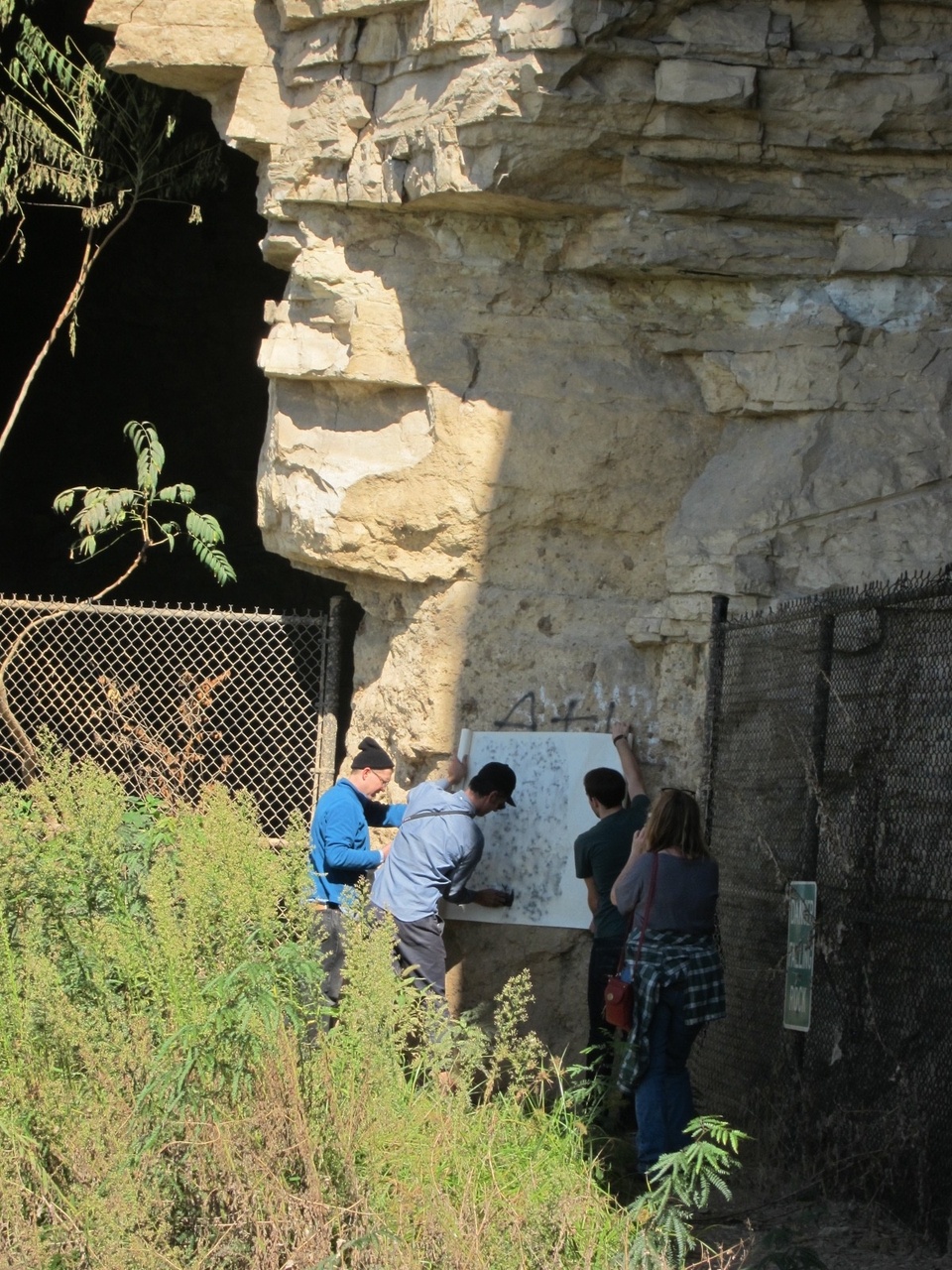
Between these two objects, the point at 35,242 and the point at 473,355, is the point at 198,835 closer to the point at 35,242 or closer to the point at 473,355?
the point at 473,355

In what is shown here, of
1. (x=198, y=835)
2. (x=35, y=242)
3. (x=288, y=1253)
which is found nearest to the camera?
(x=288, y=1253)

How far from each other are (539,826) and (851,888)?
209cm

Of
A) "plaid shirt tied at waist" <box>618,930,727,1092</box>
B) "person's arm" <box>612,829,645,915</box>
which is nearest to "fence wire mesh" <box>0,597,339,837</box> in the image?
"person's arm" <box>612,829,645,915</box>

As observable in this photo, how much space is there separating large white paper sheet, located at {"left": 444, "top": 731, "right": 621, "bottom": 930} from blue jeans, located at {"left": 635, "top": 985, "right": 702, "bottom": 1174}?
64.0 inches

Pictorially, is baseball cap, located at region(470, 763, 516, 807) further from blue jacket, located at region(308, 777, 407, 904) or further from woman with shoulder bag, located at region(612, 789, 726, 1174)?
woman with shoulder bag, located at region(612, 789, 726, 1174)

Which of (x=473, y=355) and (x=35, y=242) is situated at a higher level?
(x=35, y=242)

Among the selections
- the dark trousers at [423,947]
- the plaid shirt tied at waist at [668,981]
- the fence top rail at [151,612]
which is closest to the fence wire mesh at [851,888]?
the plaid shirt tied at waist at [668,981]

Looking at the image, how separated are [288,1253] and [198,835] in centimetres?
140

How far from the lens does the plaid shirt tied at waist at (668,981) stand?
498 cm

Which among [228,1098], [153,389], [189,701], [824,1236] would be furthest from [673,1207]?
[153,389]

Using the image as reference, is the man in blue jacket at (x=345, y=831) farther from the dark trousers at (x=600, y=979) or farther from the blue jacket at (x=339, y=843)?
→ the dark trousers at (x=600, y=979)

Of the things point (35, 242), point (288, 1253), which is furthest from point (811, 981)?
point (35, 242)

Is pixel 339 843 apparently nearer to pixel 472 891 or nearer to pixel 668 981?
pixel 472 891

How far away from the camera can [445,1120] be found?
4277mm
